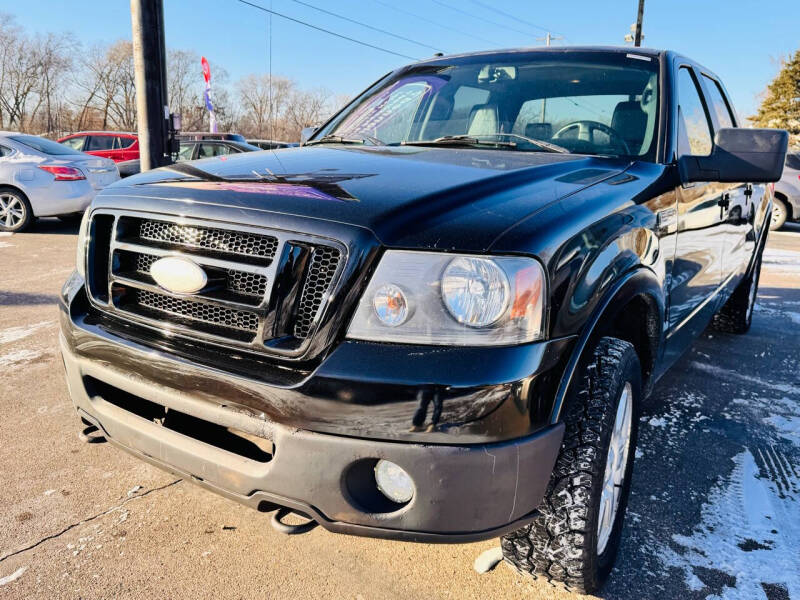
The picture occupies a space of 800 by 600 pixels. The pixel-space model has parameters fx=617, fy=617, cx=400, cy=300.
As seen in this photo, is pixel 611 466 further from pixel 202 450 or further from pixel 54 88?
pixel 54 88

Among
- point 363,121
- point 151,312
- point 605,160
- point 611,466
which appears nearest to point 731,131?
point 605,160

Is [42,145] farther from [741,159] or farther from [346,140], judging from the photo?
[741,159]

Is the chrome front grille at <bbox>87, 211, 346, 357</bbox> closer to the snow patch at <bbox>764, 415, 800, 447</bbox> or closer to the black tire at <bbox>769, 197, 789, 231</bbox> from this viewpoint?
the snow patch at <bbox>764, 415, 800, 447</bbox>

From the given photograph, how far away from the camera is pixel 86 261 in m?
2.00

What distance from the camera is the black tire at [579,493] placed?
5.35ft

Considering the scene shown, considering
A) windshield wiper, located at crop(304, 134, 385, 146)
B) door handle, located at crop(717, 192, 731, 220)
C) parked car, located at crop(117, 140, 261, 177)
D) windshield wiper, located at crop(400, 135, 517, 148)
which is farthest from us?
parked car, located at crop(117, 140, 261, 177)

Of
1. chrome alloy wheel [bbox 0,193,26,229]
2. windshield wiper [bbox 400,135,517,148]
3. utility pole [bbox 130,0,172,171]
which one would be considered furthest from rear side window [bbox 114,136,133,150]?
windshield wiper [bbox 400,135,517,148]

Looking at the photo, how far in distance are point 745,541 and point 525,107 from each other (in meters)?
1.97

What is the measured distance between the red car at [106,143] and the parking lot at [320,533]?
1311 centimetres

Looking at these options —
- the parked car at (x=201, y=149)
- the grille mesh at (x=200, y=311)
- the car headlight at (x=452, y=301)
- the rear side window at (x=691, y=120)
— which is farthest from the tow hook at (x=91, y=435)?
the parked car at (x=201, y=149)

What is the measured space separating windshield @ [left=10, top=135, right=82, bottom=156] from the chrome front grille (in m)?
8.17

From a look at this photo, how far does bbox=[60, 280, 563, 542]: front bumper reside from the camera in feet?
4.60

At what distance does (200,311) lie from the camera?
1714mm

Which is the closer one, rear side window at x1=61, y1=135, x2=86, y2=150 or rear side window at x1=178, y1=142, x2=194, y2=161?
rear side window at x1=178, y1=142, x2=194, y2=161
